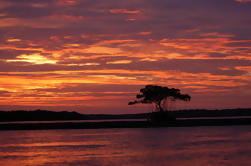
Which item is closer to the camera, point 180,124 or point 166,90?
point 166,90

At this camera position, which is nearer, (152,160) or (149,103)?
(152,160)

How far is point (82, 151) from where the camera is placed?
122 feet

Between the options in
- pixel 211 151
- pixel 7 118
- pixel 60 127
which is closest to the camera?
pixel 211 151

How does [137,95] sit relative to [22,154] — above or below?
above

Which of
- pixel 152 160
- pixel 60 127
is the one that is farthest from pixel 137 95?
pixel 152 160

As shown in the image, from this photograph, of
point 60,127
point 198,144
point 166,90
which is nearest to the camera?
point 198,144

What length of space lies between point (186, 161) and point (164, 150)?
24.5 feet

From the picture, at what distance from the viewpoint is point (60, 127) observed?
80.5 metres

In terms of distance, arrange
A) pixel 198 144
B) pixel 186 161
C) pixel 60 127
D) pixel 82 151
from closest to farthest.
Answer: pixel 186 161 → pixel 82 151 → pixel 198 144 → pixel 60 127

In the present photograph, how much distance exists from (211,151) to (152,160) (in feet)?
23.4

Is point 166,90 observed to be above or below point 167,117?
above

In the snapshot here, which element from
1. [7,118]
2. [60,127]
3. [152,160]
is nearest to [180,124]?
[60,127]

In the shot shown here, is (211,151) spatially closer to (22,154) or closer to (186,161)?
(186,161)

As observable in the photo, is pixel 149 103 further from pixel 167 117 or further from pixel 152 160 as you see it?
pixel 152 160
